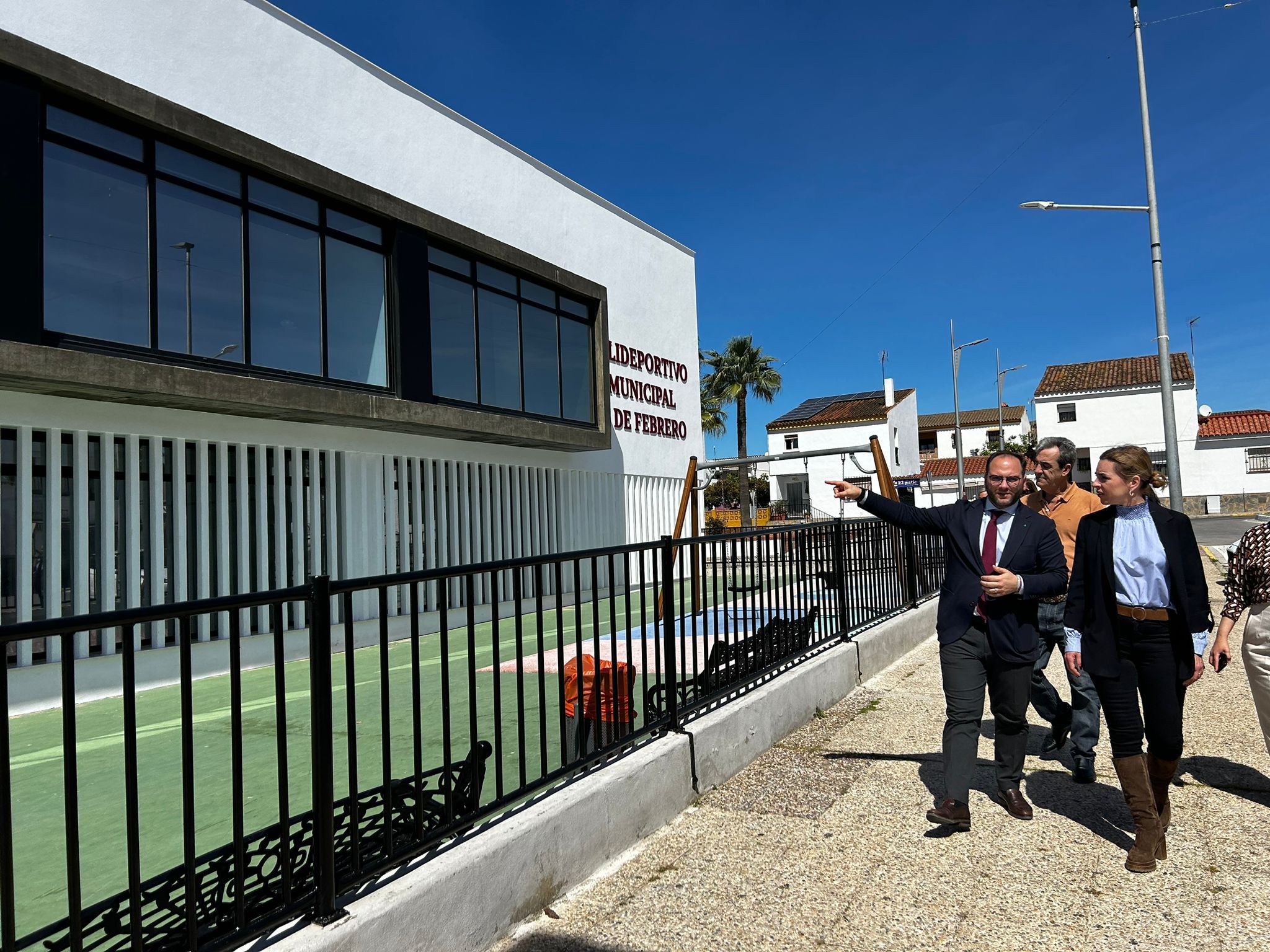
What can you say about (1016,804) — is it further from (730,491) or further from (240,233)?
(730,491)

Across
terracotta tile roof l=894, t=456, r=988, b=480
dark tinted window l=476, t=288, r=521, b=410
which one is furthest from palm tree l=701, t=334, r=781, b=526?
dark tinted window l=476, t=288, r=521, b=410

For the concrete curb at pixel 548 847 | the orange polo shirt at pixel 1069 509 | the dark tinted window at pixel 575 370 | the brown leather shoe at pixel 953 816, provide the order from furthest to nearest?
the dark tinted window at pixel 575 370 → the orange polo shirt at pixel 1069 509 → the brown leather shoe at pixel 953 816 → the concrete curb at pixel 548 847

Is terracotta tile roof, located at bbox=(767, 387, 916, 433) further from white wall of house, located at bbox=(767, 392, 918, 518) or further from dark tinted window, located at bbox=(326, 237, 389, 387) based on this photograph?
dark tinted window, located at bbox=(326, 237, 389, 387)

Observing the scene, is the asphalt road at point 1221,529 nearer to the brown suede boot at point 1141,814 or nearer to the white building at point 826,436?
the white building at point 826,436

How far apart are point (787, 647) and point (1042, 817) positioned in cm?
225

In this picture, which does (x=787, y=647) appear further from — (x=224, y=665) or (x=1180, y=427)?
(x=1180, y=427)

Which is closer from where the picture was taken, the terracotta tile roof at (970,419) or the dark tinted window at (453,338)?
the dark tinted window at (453,338)

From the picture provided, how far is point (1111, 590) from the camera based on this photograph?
153 inches

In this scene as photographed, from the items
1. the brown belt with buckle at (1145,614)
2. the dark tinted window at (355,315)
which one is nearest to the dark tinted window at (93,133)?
the dark tinted window at (355,315)

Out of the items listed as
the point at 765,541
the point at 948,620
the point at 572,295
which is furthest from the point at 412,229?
the point at 948,620

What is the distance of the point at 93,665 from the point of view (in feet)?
28.2

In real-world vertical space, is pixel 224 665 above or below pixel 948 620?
below

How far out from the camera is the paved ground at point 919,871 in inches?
124

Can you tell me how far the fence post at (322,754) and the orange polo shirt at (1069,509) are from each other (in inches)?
171
